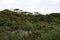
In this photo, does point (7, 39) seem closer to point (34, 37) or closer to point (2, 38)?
point (2, 38)

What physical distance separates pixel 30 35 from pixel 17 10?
3306 cm

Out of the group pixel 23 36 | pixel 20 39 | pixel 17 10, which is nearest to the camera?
pixel 20 39

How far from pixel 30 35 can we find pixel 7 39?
1898 millimetres

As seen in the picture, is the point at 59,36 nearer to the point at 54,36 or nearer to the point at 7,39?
the point at 54,36

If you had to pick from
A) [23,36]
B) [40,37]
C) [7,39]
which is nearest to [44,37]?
[40,37]

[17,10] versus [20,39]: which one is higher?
[20,39]

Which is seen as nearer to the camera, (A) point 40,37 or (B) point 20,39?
(B) point 20,39

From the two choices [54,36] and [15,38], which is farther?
[54,36]

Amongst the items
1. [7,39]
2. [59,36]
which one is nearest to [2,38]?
[7,39]

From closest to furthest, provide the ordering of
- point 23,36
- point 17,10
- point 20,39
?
point 20,39
point 23,36
point 17,10

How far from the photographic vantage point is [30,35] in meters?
16.7

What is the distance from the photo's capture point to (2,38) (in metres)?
15.5

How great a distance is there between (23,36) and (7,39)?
1211 millimetres

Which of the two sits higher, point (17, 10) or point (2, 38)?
point (2, 38)
